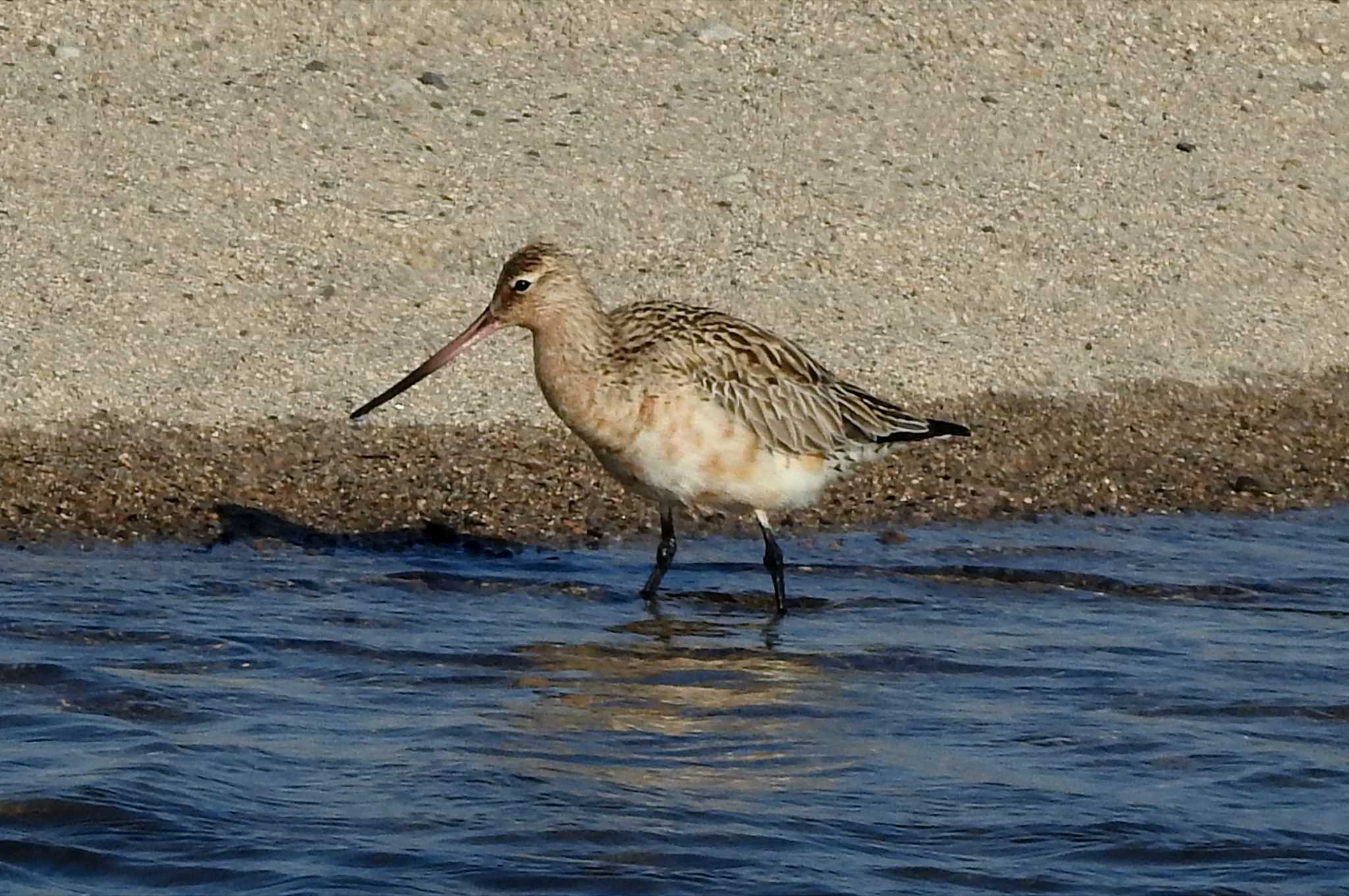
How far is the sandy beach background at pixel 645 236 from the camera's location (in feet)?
36.0

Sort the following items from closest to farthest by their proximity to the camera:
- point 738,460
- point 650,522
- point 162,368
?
point 738,460
point 650,522
point 162,368

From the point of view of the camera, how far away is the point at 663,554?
31.6 ft

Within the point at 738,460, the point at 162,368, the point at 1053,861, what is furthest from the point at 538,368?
the point at 1053,861

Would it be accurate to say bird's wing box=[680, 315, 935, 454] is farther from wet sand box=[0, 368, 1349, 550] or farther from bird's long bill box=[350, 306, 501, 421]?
bird's long bill box=[350, 306, 501, 421]

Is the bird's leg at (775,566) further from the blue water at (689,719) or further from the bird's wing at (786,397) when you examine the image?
the bird's wing at (786,397)

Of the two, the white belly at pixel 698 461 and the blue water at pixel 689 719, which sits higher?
the white belly at pixel 698 461

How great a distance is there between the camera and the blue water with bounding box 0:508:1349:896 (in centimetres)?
684

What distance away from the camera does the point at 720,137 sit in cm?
1465

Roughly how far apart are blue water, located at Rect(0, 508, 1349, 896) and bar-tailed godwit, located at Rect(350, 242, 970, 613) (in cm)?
40

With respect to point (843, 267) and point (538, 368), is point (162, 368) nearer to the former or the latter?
point (538, 368)

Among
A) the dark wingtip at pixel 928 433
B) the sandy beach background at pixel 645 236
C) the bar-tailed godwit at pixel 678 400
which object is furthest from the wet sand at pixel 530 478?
the bar-tailed godwit at pixel 678 400

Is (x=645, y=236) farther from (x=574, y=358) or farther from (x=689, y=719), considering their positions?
(x=689, y=719)

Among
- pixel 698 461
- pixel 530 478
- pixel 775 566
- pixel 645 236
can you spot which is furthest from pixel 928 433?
pixel 645 236

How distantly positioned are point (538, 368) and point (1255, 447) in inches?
144
